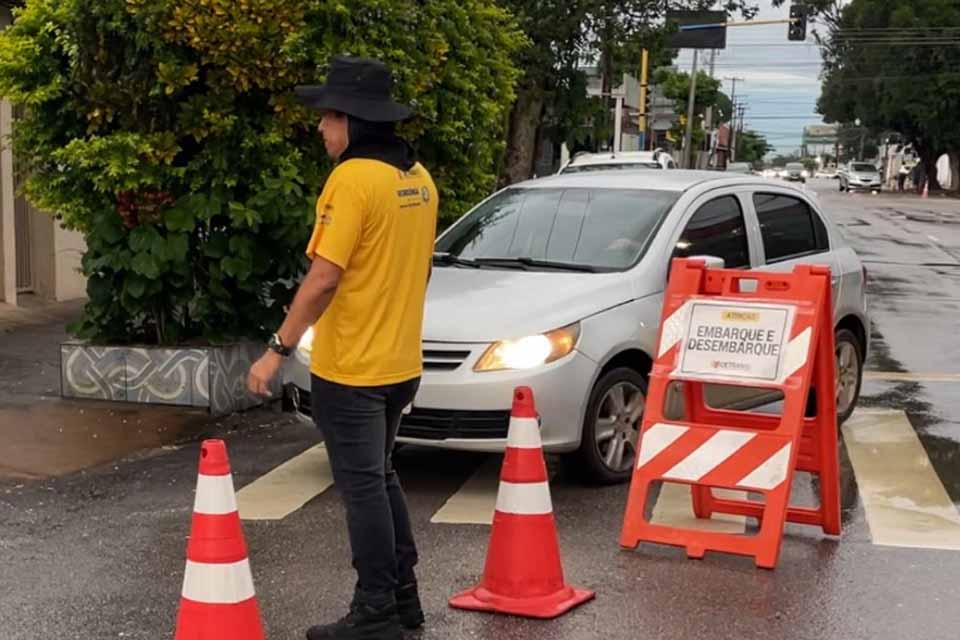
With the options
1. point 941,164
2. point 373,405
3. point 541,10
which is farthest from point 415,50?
point 941,164

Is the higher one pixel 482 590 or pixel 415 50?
pixel 415 50

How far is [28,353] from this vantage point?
35.1ft

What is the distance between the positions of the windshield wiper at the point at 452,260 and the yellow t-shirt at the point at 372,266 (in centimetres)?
304

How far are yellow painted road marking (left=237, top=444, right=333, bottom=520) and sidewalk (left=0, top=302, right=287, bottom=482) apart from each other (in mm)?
1095

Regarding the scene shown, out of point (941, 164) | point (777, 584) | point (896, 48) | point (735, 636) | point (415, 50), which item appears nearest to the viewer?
point (735, 636)

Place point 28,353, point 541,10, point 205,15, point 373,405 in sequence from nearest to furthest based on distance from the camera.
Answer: point 373,405
point 205,15
point 28,353
point 541,10

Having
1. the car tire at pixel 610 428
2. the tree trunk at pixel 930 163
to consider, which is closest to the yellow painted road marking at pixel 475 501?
the car tire at pixel 610 428

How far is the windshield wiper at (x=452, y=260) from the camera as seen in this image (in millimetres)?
7367

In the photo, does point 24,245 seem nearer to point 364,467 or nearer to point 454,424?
point 454,424

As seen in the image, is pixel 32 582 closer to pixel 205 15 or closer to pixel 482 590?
pixel 482 590

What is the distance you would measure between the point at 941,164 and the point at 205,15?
8990 centimetres

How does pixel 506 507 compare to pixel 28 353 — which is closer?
pixel 506 507

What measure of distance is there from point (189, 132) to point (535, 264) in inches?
109

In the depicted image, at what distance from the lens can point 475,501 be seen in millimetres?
6367
